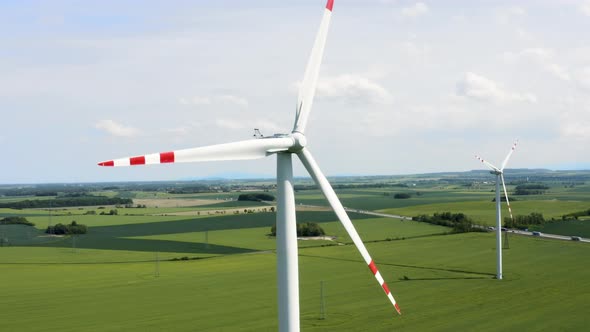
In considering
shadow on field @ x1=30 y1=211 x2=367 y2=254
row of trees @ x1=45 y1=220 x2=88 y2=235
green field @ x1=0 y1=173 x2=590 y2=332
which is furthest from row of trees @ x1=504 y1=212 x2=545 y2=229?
row of trees @ x1=45 y1=220 x2=88 y2=235

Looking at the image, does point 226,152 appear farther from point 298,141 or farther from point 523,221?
point 523,221

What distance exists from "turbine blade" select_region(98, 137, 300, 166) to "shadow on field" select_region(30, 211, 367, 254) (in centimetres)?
7160

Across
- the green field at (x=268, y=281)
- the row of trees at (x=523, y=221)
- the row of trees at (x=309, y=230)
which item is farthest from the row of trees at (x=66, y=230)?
the row of trees at (x=523, y=221)

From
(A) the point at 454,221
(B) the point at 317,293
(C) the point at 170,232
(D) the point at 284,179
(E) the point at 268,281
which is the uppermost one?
(D) the point at 284,179

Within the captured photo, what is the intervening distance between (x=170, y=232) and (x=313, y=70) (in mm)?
98134

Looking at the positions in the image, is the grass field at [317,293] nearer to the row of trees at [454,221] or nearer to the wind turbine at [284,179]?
the wind turbine at [284,179]

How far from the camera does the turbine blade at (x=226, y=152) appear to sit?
16688 mm

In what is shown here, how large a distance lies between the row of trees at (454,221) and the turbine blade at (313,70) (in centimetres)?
9648

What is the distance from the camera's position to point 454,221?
125875 millimetres

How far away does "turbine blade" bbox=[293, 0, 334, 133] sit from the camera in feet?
76.0

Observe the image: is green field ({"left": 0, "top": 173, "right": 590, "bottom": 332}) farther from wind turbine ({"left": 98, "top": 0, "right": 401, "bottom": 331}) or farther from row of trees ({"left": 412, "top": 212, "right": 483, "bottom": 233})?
wind turbine ({"left": 98, "top": 0, "right": 401, "bottom": 331})

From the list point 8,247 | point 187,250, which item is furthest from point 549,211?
point 8,247

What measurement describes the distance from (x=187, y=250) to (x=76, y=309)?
40.9m

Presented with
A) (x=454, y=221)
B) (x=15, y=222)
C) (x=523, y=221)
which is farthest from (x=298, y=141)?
(x=15, y=222)
